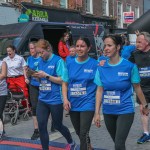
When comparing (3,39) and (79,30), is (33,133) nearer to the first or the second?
(3,39)

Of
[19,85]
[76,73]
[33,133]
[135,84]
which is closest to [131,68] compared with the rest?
[135,84]

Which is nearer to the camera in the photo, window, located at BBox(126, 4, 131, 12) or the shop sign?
the shop sign

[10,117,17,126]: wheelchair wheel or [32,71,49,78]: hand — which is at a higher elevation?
[32,71,49,78]: hand

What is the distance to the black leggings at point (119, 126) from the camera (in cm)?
475

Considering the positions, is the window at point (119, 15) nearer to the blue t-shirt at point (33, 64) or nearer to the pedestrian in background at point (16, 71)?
the pedestrian in background at point (16, 71)

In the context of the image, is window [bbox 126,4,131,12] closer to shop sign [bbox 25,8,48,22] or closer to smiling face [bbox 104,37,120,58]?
shop sign [bbox 25,8,48,22]

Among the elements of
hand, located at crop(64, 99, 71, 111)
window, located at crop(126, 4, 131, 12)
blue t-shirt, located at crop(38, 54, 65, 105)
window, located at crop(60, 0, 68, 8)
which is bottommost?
hand, located at crop(64, 99, 71, 111)

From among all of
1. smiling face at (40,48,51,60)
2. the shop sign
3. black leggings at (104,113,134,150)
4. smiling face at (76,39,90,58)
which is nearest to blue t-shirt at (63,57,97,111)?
smiling face at (76,39,90,58)

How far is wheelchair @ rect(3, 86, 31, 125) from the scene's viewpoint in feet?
31.3

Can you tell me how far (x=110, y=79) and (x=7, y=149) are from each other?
281cm

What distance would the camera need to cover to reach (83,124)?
5.21m

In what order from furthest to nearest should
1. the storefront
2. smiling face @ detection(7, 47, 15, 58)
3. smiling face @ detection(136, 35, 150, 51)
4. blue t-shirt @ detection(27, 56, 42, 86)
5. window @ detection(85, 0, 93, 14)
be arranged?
1. window @ detection(85, 0, 93, 14)
2. the storefront
3. smiling face @ detection(7, 47, 15, 58)
4. blue t-shirt @ detection(27, 56, 42, 86)
5. smiling face @ detection(136, 35, 150, 51)

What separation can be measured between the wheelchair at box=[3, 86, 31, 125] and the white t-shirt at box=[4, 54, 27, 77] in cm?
38

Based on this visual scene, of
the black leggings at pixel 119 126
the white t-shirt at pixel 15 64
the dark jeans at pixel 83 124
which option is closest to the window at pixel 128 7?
the white t-shirt at pixel 15 64
